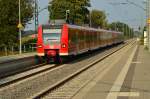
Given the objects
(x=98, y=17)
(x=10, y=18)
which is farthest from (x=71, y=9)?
(x=10, y=18)

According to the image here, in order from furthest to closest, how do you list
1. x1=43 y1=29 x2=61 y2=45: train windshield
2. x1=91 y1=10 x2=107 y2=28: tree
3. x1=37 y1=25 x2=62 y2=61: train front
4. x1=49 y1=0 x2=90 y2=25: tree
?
1. x1=91 y1=10 x2=107 y2=28: tree
2. x1=49 y1=0 x2=90 y2=25: tree
3. x1=43 y1=29 x2=61 y2=45: train windshield
4. x1=37 y1=25 x2=62 y2=61: train front

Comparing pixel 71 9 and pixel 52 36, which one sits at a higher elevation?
pixel 71 9

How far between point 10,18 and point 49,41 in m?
32.8

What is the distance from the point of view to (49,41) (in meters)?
32.0

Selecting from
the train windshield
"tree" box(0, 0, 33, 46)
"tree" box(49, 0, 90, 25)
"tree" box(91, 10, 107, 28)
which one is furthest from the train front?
"tree" box(91, 10, 107, 28)

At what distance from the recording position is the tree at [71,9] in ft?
367

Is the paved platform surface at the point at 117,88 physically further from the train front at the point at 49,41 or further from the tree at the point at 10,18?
the tree at the point at 10,18

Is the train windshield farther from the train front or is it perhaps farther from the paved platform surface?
the paved platform surface

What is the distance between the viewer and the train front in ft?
104

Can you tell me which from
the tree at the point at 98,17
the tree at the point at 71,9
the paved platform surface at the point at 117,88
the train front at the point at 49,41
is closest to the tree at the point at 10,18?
the train front at the point at 49,41

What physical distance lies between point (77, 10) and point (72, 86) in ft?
317

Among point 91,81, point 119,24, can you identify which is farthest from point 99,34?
point 119,24

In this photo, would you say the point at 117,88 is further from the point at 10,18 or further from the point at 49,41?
the point at 10,18

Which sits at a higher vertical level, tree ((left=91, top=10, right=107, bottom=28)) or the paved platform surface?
tree ((left=91, top=10, right=107, bottom=28))
